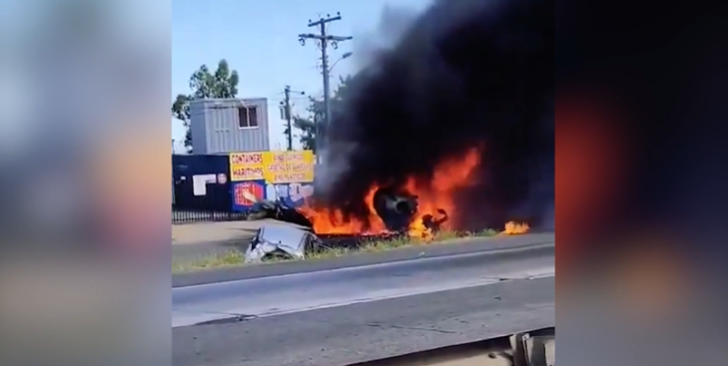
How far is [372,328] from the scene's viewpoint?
2832 millimetres

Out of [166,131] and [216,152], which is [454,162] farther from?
[166,131]

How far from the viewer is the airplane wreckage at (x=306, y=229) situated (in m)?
2.97

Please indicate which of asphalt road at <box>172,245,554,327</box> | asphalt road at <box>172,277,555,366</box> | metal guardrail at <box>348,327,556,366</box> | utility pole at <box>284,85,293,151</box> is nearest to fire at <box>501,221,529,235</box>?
asphalt road at <box>172,245,554,327</box>

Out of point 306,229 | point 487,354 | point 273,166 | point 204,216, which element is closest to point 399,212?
point 306,229

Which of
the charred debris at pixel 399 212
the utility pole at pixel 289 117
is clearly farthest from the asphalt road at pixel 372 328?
the utility pole at pixel 289 117

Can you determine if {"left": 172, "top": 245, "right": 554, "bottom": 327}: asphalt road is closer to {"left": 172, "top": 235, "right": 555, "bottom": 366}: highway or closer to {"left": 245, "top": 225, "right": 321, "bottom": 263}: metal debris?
{"left": 172, "top": 235, "right": 555, "bottom": 366}: highway

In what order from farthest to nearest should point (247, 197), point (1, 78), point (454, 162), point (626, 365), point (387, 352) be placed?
point (454, 162), point (247, 197), point (387, 352), point (626, 365), point (1, 78)

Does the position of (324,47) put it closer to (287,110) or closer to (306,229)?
(287,110)

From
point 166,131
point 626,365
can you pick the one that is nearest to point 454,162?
point 626,365

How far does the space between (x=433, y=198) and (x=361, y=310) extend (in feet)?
3.42

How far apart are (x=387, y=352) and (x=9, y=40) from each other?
6.87 feet

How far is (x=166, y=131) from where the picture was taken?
95 cm

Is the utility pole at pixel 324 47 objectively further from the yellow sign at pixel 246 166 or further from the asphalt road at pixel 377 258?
the asphalt road at pixel 377 258

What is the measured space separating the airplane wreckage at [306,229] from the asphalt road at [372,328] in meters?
0.36
